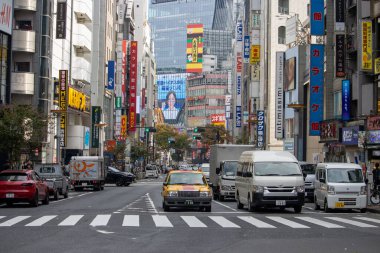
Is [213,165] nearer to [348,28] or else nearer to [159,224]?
[348,28]

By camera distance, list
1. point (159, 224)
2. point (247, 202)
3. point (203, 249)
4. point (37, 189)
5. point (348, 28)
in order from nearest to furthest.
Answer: point (203, 249) → point (159, 224) → point (247, 202) → point (37, 189) → point (348, 28)

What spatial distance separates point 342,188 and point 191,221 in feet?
27.4

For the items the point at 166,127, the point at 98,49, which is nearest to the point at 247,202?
the point at 98,49

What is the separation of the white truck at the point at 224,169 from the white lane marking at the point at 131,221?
47.2 feet

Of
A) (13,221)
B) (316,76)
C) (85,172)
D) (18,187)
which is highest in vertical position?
(316,76)

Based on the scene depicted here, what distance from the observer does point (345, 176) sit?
30.2m

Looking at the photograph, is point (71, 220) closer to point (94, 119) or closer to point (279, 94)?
point (279, 94)

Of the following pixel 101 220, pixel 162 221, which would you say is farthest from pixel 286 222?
pixel 101 220

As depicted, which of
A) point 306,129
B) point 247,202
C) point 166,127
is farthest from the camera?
point 166,127

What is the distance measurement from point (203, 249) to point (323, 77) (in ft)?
139

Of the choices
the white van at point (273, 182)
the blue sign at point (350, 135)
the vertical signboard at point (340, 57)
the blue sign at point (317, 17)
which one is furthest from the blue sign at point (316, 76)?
the white van at point (273, 182)

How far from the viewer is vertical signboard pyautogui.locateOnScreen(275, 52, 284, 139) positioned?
240ft

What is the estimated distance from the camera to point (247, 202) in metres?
29.8

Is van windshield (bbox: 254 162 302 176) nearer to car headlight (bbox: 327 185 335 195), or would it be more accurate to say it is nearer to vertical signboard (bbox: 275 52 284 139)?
car headlight (bbox: 327 185 335 195)
